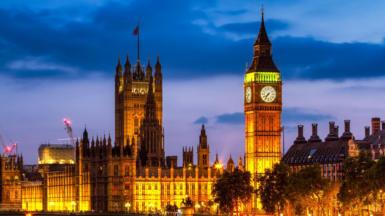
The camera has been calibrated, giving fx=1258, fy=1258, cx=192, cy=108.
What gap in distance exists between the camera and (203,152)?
197 meters

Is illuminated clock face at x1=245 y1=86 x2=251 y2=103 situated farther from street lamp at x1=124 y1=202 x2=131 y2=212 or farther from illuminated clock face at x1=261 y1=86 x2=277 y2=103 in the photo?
street lamp at x1=124 y1=202 x2=131 y2=212

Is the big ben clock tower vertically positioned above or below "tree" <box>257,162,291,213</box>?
above

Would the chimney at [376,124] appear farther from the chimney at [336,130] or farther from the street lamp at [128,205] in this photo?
the street lamp at [128,205]

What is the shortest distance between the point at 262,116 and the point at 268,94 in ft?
10.9

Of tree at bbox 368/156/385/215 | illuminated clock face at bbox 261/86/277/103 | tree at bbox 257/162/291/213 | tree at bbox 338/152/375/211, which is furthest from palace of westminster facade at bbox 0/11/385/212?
tree at bbox 368/156/385/215

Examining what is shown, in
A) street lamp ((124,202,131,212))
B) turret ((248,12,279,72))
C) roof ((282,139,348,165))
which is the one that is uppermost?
turret ((248,12,279,72))

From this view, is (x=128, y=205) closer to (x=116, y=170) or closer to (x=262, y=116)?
(x=116, y=170)

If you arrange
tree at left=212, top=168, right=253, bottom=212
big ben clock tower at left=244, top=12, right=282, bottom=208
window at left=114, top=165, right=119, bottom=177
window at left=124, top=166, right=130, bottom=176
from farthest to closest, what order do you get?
window at left=114, top=165, right=119, bottom=177 < window at left=124, top=166, right=130, bottom=176 < big ben clock tower at left=244, top=12, right=282, bottom=208 < tree at left=212, top=168, right=253, bottom=212

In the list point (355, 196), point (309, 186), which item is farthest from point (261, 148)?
point (355, 196)

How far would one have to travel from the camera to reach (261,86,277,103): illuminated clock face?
7210 inches

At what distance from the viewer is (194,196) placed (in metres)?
193

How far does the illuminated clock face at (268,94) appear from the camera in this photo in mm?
183125

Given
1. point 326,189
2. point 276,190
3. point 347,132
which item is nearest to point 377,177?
point 326,189

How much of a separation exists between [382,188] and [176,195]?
79.2m
